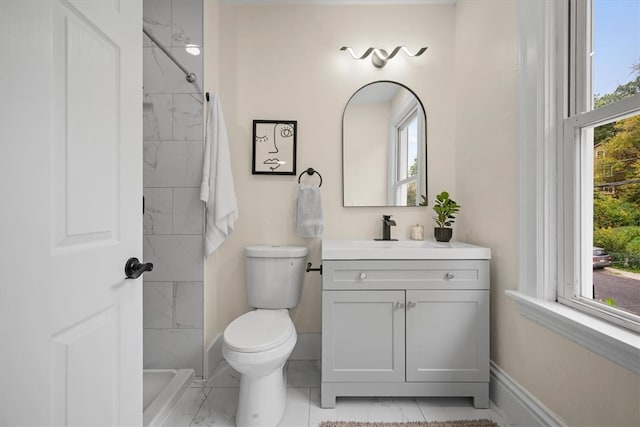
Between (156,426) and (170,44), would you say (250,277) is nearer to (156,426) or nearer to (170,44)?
(156,426)

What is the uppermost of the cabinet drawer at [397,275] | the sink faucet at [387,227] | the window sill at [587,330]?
the sink faucet at [387,227]

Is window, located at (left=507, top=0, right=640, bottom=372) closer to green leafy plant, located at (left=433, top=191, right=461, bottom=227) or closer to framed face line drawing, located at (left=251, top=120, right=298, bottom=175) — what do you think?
green leafy plant, located at (left=433, top=191, right=461, bottom=227)

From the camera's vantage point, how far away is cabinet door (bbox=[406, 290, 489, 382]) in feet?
5.16

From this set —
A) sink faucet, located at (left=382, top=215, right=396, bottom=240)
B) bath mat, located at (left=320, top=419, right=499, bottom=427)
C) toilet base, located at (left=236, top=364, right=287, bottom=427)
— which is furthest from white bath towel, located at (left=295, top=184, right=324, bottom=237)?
bath mat, located at (left=320, top=419, right=499, bottom=427)

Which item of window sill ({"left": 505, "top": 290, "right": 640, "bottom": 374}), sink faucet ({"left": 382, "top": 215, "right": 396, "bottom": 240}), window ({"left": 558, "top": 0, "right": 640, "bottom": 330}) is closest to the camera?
window sill ({"left": 505, "top": 290, "right": 640, "bottom": 374})

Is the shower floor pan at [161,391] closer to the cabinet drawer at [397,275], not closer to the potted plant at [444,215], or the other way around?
the cabinet drawer at [397,275]

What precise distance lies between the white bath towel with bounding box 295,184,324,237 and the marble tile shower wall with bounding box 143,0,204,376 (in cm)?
63

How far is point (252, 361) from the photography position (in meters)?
1.33

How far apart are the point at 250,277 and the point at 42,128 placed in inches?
55.6

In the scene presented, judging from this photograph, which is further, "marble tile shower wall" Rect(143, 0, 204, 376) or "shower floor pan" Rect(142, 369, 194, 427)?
"marble tile shower wall" Rect(143, 0, 204, 376)

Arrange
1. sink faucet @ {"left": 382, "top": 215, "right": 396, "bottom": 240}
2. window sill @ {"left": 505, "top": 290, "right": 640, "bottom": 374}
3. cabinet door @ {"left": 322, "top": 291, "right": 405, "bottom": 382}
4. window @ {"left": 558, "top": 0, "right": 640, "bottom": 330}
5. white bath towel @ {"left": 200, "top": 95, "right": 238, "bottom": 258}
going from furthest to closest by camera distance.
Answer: sink faucet @ {"left": 382, "top": 215, "right": 396, "bottom": 240}
white bath towel @ {"left": 200, "top": 95, "right": 238, "bottom": 258}
cabinet door @ {"left": 322, "top": 291, "right": 405, "bottom": 382}
window @ {"left": 558, "top": 0, "right": 640, "bottom": 330}
window sill @ {"left": 505, "top": 290, "right": 640, "bottom": 374}

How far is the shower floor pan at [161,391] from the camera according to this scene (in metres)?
1.46

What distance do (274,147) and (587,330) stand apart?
6.11ft

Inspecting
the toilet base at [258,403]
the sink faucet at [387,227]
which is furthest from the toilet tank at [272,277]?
the sink faucet at [387,227]
